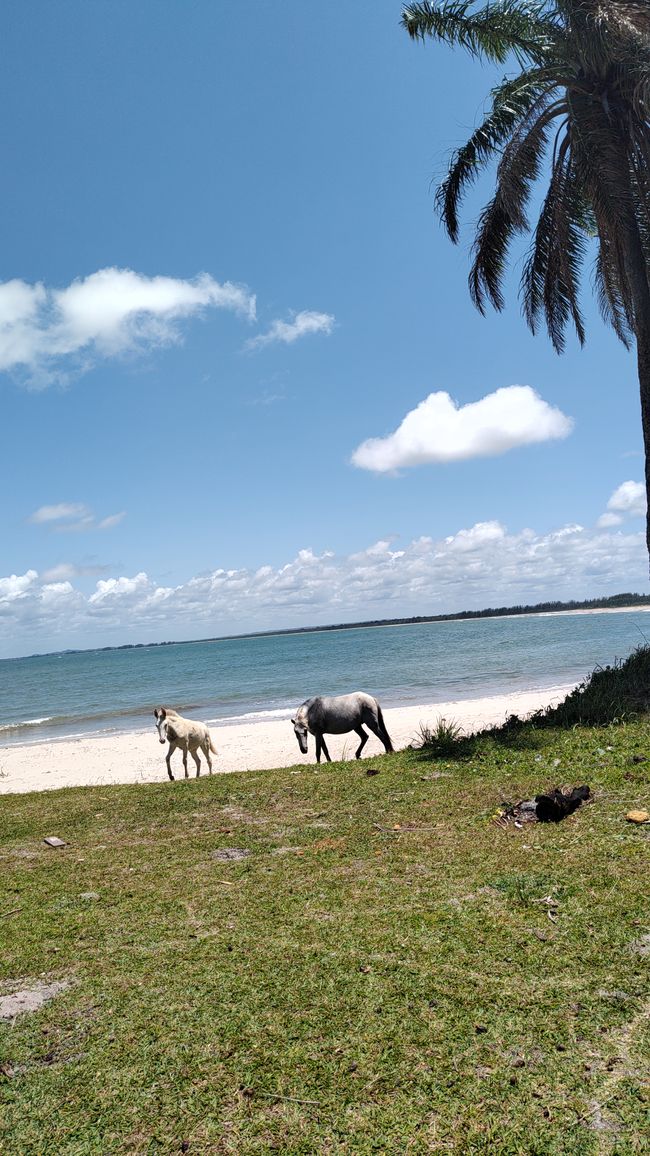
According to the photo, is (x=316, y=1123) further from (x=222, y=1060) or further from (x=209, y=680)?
(x=209, y=680)

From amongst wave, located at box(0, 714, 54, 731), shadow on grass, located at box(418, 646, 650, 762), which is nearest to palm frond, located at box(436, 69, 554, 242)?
shadow on grass, located at box(418, 646, 650, 762)

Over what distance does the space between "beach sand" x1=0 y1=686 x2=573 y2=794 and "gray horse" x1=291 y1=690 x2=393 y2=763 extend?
0.88 meters

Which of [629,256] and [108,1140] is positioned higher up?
[629,256]

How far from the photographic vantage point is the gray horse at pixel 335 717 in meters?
14.1

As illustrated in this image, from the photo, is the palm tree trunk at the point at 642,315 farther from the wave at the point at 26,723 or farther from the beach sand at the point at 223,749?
the wave at the point at 26,723

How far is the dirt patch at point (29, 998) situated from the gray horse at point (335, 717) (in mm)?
9575

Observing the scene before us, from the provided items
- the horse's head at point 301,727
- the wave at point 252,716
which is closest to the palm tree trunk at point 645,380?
the horse's head at point 301,727

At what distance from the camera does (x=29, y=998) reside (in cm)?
430

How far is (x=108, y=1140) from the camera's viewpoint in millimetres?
3049

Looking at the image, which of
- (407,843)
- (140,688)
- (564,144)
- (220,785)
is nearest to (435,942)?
(407,843)

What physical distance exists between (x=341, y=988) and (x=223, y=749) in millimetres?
18468

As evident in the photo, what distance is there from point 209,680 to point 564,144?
56.5 meters

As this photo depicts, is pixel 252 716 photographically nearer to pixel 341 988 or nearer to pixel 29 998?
pixel 29 998

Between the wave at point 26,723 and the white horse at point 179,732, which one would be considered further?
the wave at point 26,723
